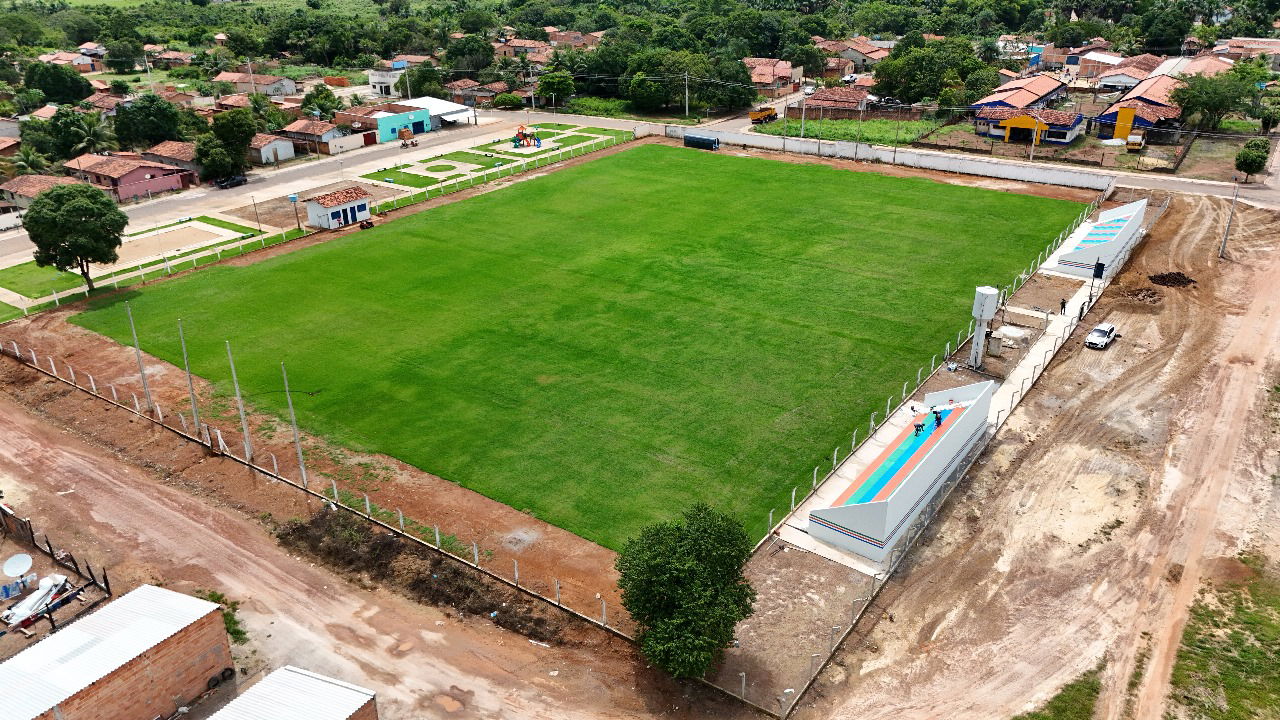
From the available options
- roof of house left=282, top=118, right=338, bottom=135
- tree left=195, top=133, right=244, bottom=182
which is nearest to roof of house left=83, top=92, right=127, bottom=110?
roof of house left=282, top=118, right=338, bottom=135

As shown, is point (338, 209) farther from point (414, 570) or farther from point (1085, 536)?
point (1085, 536)

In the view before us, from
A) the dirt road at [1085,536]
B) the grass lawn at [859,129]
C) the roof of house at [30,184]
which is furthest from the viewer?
the grass lawn at [859,129]

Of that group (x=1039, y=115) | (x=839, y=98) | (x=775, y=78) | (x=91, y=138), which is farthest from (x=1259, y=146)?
(x=91, y=138)

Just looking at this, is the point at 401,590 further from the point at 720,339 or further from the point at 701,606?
the point at 720,339

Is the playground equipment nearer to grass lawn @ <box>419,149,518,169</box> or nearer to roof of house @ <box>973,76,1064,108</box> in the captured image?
grass lawn @ <box>419,149,518,169</box>

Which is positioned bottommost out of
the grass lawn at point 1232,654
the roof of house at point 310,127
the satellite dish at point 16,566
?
the grass lawn at point 1232,654

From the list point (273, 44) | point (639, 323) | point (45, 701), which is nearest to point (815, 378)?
point (639, 323)

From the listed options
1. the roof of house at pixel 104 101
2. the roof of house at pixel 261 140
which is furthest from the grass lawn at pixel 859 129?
the roof of house at pixel 104 101

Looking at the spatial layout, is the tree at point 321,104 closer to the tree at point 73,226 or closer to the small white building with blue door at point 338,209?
the small white building with blue door at point 338,209
